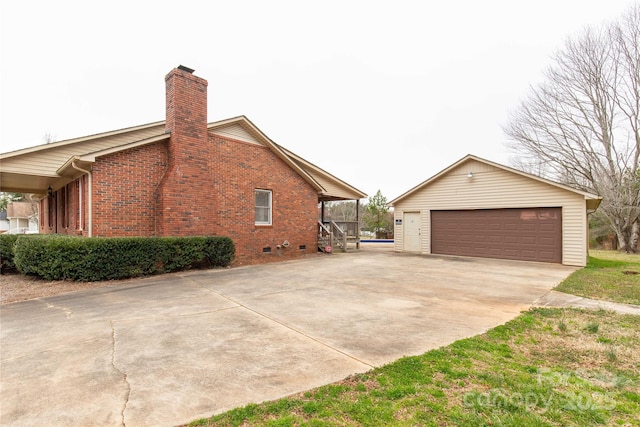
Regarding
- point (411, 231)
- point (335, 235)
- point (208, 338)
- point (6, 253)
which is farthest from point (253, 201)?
point (208, 338)

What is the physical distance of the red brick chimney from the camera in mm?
9391

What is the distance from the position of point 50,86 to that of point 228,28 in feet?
39.4

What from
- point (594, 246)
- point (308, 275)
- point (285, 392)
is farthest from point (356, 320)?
point (594, 246)

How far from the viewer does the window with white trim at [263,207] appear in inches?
485

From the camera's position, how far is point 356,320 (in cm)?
449

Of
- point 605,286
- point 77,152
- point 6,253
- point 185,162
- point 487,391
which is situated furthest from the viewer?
point 77,152

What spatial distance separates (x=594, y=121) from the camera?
20.5 m

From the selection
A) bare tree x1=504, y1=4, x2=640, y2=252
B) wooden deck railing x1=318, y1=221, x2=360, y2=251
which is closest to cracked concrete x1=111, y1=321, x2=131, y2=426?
wooden deck railing x1=318, y1=221, x2=360, y2=251

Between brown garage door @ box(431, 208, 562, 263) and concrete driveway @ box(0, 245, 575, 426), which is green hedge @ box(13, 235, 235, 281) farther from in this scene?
brown garage door @ box(431, 208, 562, 263)

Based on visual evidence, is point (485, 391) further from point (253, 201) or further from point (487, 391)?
point (253, 201)

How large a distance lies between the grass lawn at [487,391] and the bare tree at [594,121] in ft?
73.9

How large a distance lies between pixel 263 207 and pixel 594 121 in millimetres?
23012

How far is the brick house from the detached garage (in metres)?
6.01

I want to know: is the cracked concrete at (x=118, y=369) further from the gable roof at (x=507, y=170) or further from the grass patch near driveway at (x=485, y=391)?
the gable roof at (x=507, y=170)
